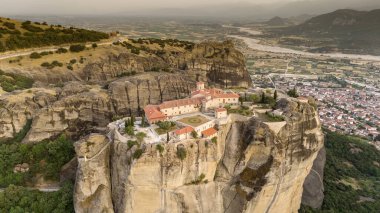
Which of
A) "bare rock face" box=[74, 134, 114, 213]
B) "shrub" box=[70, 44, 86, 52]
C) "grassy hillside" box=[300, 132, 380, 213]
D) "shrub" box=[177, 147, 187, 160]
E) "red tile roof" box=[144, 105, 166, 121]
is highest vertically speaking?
"shrub" box=[70, 44, 86, 52]

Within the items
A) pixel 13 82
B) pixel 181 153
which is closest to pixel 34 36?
pixel 13 82

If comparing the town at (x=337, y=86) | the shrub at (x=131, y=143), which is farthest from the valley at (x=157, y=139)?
the town at (x=337, y=86)

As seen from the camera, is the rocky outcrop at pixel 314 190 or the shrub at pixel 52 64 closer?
the rocky outcrop at pixel 314 190

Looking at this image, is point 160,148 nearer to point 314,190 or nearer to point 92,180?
point 92,180

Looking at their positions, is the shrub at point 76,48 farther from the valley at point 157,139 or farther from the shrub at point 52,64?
the shrub at point 52,64

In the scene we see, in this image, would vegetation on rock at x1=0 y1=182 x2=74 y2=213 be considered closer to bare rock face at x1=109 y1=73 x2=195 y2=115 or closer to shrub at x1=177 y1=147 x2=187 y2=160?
shrub at x1=177 y1=147 x2=187 y2=160

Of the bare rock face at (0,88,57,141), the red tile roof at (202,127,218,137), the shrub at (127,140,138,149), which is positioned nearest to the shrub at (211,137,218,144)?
the red tile roof at (202,127,218,137)

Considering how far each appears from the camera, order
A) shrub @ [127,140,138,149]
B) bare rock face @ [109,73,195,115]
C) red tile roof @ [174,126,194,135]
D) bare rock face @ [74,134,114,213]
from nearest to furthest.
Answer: shrub @ [127,140,138,149] → red tile roof @ [174,126,194,135] → bare rock face @ [74,134,114,213] → bare rock face @ [109,73,195,115]
